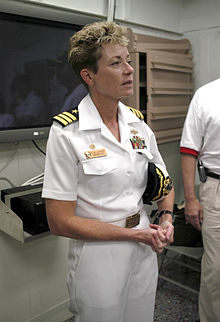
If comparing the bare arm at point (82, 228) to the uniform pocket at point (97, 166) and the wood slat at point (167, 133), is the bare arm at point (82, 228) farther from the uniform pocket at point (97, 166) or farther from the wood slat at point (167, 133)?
the wood slat at point (167, 133)

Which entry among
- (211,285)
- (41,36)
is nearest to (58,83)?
(41,36)

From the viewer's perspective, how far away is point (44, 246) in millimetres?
2285

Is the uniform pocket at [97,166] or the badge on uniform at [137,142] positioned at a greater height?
the badge on uniform at [137,142]

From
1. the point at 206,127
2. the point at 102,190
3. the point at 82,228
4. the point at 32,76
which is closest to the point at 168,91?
the point at 206,127

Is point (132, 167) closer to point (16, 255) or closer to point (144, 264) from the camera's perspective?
point (144, 264)

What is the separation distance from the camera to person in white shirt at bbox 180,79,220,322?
2090 millimetres

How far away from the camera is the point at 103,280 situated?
130cm

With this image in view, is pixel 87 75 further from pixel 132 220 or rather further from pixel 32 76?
pixel 32 76

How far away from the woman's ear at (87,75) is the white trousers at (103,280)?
25.6 inches

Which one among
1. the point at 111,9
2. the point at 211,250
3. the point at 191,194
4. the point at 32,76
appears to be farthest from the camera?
the point at 111,9

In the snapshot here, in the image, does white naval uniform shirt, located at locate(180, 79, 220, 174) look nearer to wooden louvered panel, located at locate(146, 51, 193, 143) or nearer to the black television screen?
wooden louvered panel, located at locate(146, 51, 193, 143)

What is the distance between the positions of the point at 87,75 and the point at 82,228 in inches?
23.7

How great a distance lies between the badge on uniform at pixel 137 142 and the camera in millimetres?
1372

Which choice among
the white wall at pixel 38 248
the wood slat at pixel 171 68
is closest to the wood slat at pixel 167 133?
the wood slat at pixel 171 68
